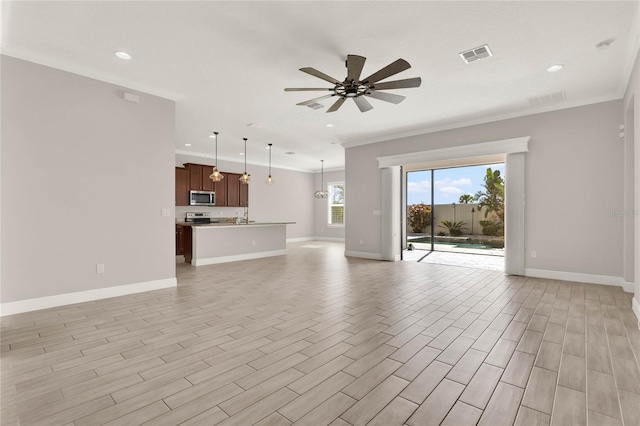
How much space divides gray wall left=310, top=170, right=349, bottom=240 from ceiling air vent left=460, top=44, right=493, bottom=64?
27.5ft

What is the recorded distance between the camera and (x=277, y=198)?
1149 centimetres

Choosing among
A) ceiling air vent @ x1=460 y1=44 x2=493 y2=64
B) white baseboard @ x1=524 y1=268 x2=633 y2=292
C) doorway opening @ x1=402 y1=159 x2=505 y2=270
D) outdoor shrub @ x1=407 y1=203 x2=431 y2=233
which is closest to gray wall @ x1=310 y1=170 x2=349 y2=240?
outdoor shrub @ x1=407 y1=203 x2=431 y2=233

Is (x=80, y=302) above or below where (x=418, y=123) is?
below

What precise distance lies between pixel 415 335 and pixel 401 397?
3.39ft

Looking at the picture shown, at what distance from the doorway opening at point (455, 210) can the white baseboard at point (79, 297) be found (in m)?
6.20

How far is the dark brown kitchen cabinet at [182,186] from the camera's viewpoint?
337 inches

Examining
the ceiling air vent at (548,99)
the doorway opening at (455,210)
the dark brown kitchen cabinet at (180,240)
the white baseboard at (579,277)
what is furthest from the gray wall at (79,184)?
the doorway opening at (455,210)

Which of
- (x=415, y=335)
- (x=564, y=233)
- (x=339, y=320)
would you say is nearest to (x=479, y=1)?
(x=415, y=335)

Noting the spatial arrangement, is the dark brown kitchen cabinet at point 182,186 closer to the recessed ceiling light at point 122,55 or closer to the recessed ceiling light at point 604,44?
the recessed ceiling light at point 122,55

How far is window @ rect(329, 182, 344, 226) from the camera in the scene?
12.3 metres

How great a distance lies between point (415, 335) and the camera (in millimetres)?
2822

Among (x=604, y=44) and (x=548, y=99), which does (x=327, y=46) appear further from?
(x=548, y=99)

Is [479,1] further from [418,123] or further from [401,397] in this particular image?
[418,123]

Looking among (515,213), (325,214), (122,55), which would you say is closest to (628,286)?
(515,213)
